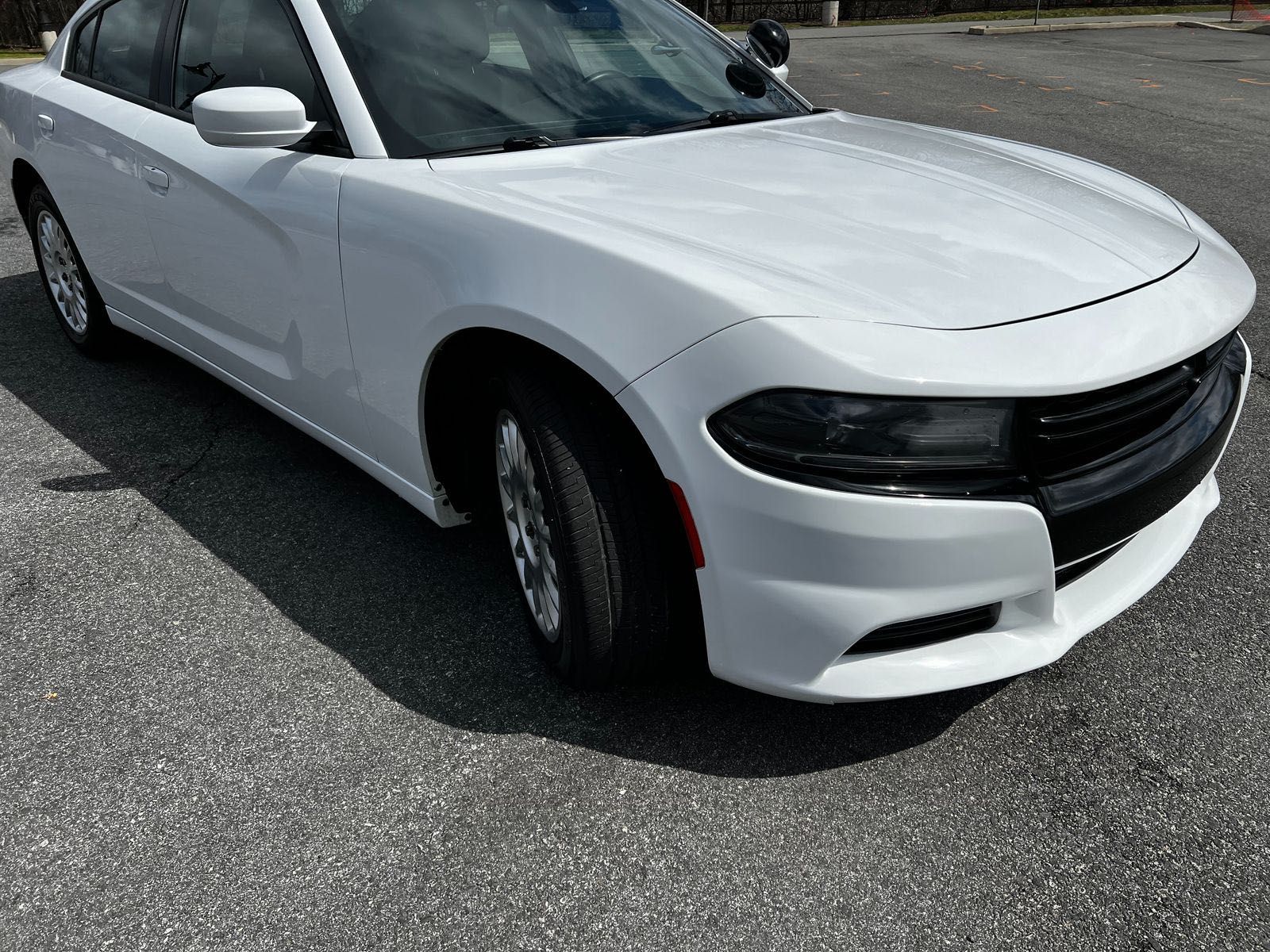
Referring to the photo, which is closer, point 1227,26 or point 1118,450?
point 1118,450

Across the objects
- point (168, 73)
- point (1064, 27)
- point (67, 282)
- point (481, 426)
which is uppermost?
point (168, 73)

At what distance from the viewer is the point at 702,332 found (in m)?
1.89

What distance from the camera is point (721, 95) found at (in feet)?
10.7

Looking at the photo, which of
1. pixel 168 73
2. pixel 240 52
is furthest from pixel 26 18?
pixel 240 52

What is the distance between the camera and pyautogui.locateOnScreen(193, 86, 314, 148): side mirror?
2.63 meters

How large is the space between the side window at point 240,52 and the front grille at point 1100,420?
6.09 feet

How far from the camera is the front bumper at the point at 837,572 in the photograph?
6.08 ft

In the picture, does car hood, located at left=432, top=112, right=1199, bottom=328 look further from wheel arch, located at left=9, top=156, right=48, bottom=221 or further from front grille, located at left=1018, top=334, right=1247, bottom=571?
wheel arch, located at left=9, top=156, right=48, bottom=221

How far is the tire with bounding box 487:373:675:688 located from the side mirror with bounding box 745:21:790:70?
223cm

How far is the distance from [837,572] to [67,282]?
13.0ft

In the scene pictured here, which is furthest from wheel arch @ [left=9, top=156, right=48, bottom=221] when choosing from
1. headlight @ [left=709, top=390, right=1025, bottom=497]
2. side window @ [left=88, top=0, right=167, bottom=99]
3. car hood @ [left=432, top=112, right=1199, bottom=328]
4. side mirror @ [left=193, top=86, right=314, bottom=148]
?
headlight @ [left=709, top=390, right=1025, bottom=497]

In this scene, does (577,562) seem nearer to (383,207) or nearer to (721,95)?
(383,207)

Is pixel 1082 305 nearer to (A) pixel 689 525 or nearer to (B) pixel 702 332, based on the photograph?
(B) pixel 702 332

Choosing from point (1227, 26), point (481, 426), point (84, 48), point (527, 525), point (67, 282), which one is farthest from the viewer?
point (1227, 26)
